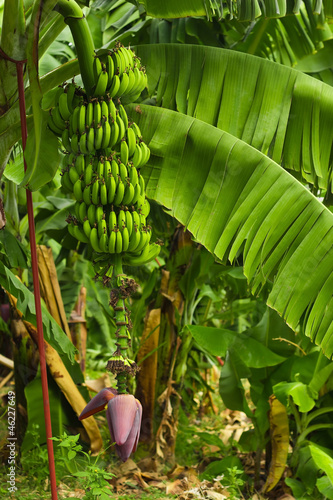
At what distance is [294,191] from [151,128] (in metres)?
0.62

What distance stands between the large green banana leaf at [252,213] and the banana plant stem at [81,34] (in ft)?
1.03

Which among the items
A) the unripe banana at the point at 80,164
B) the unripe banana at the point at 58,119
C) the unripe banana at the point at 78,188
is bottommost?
the unripe banana at the point at 78,188

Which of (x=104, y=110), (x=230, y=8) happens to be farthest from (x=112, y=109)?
(x=230, y=8)

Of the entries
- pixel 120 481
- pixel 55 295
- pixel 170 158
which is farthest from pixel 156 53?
pixel 120 481

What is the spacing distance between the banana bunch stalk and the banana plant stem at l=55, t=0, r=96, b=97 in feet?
0.06

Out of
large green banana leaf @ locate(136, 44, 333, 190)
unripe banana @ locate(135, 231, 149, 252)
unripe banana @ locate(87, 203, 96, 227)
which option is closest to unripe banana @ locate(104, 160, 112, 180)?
unripe banana @ locate(87, 203, 96, 227)

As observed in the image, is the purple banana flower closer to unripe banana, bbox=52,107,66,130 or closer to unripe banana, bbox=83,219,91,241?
unripe banana, bbox=83,219,91,241

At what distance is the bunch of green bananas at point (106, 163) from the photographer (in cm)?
157

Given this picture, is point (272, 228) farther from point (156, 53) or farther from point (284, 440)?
point (284, 440)

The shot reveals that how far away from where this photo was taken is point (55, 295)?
278cm

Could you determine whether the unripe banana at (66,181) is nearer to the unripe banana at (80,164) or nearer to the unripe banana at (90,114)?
the unripe banana at (80,164)

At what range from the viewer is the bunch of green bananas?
5.14 feet

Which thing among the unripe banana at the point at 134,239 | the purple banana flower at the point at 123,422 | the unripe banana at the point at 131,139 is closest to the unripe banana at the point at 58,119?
the unripe banana at the point at 131,139

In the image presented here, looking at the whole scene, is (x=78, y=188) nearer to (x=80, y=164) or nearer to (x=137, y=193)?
(x=80, y=164)
